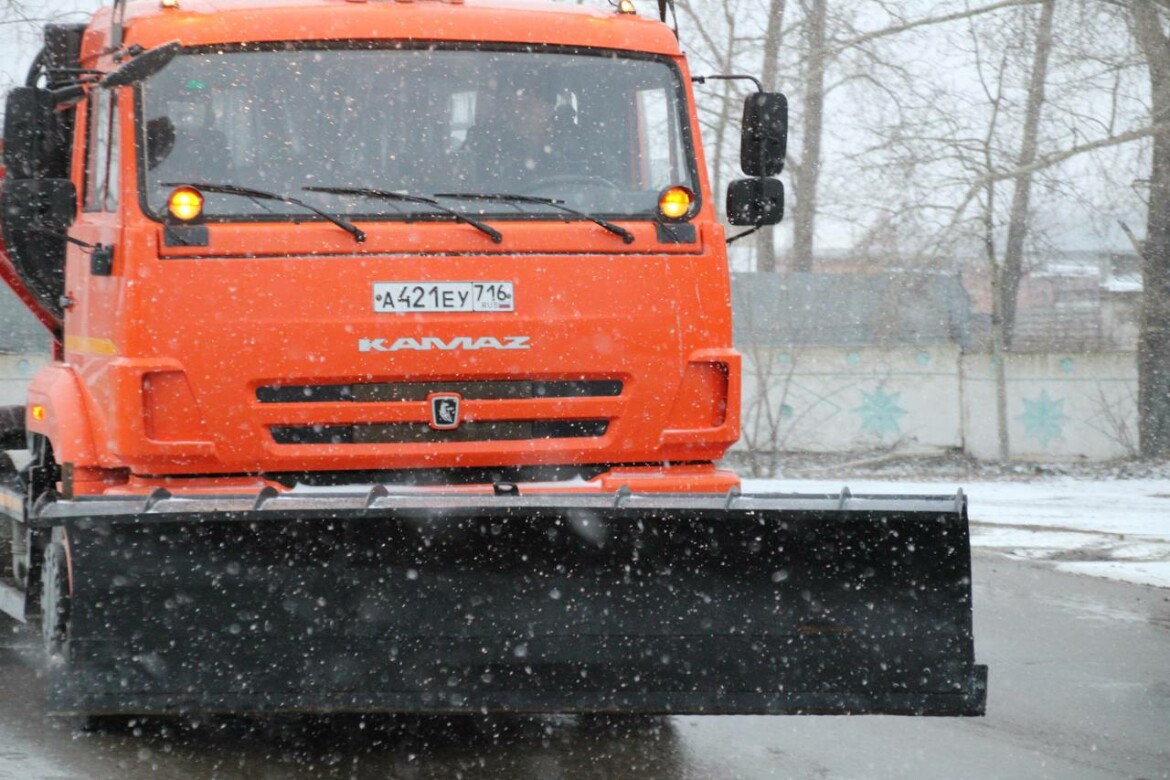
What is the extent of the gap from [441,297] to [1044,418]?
1606 cm

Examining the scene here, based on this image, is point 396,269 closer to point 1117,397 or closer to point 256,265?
point 256,265

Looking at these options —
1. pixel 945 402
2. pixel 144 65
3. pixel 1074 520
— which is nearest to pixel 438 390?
pixel 144 65

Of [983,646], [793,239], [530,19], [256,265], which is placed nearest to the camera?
[256,265]

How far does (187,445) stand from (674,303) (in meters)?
1.85

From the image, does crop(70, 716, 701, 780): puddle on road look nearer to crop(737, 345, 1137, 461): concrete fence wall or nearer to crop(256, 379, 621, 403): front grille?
crop(256, 379, 621, 403): front grille

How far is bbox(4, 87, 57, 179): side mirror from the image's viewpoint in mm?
6027

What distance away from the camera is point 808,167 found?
22922 millimetres

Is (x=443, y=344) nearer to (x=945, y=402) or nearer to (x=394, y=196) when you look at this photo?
(x=394, y=196)

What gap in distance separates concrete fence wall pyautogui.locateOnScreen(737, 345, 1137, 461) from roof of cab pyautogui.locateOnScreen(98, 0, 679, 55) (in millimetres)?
14065

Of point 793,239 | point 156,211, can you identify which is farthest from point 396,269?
point 793,239

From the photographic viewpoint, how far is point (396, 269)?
225 inches

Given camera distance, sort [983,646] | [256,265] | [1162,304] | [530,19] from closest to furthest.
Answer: [256,265]
[530,19]
[983,646]
[1162,304]

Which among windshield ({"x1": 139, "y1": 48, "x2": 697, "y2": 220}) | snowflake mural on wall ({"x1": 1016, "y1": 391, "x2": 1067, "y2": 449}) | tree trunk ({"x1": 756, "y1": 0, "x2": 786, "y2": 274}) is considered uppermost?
tree trunk ({"x1": 756, "y1": 0, "x2": 786, "y2": 274})

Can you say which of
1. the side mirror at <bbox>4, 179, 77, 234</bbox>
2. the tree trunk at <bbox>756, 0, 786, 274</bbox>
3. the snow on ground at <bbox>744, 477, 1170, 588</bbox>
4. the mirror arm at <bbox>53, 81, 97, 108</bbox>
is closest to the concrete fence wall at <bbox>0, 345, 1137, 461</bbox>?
the snow on ground at <bbox>744, 477, 1170, 588</bbox>
